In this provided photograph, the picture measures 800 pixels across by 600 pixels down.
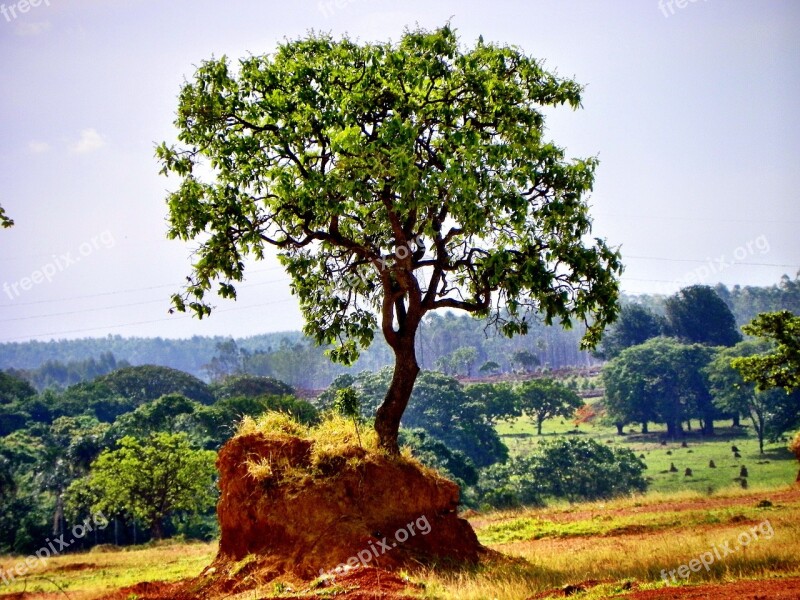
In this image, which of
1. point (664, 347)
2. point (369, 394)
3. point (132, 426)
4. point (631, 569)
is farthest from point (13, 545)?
point (664, 347)

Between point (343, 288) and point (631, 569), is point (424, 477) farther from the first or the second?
point (343, 288)

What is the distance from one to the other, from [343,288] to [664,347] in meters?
97.6

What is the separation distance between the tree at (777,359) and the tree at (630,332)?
103079 millimetres

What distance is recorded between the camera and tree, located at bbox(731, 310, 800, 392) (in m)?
26.7

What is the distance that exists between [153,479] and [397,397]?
A: 1418 inches

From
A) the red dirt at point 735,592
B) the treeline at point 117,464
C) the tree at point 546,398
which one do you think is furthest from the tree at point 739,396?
the red dirt at point 735,592

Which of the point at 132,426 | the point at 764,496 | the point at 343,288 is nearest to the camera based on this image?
the point at 343,288

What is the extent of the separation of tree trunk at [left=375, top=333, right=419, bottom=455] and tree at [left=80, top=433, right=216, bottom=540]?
34.7 meters

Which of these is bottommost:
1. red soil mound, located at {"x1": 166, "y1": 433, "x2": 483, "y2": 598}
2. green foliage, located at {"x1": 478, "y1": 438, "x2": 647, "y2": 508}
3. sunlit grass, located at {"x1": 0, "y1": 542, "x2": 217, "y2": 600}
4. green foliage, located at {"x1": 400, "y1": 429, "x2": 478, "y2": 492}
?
green foliage, located at {"x1": 478, "y1": 438, "x2": 647, "y2": 508}

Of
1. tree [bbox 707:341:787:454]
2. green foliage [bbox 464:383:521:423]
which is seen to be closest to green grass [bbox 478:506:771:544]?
tree [bbox 707:341:787:454]

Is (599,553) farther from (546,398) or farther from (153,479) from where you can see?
(546,398)

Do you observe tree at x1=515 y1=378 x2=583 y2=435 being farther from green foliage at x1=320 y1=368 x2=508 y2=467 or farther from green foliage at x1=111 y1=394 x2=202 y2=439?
green foliage at x1=111 y1=394 x2=202 y2=439

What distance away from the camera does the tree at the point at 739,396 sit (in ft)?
272

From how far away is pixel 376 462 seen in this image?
15.0 metres
